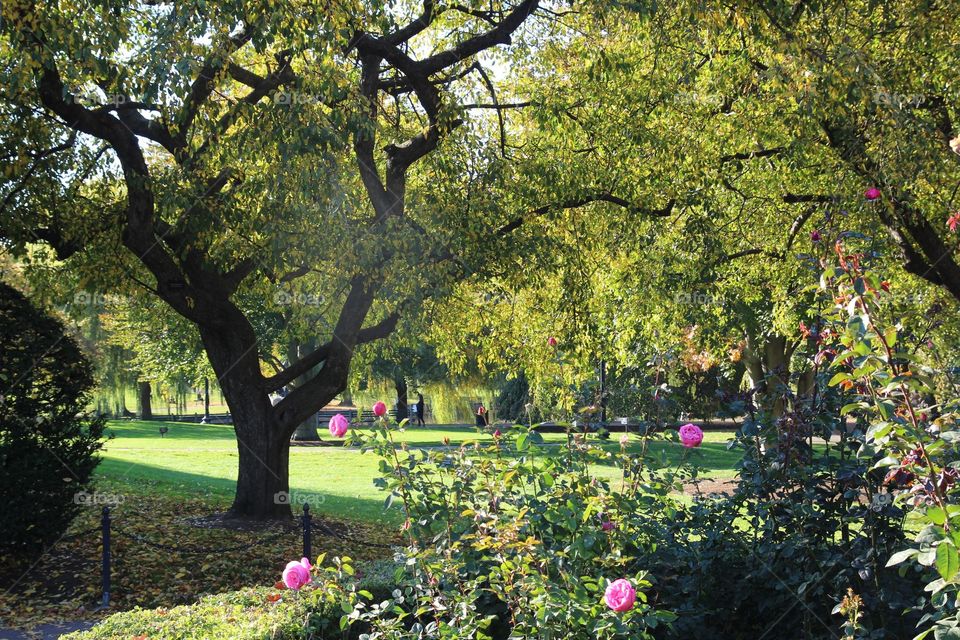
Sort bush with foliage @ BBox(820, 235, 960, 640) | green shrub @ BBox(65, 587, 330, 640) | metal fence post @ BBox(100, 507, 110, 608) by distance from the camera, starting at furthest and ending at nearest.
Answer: metal fence post @ BBox(100, 507, 110, 608), green shrub @ BBox(65, 587, 330, 640), bush with foliage @ BBox(820, 235, 960, 640)

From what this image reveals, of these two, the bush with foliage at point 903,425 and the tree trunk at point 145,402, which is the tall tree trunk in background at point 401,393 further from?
the bush with foliage at point 903,425

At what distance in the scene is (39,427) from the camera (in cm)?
968

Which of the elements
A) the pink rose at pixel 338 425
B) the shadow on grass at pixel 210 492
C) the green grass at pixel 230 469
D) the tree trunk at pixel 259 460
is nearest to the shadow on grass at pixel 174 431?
the green grass at pixel 230 469

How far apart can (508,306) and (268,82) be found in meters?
6.44

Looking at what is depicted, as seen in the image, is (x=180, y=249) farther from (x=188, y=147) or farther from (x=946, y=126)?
(x=946, y=126)

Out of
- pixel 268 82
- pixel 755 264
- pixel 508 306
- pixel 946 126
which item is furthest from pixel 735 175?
pixel 268 82

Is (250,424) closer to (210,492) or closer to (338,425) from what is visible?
(210,492)

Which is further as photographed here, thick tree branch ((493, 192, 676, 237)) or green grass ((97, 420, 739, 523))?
green grass ((97, 420, 739, 523))

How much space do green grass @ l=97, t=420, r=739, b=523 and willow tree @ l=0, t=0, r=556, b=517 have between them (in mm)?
2204

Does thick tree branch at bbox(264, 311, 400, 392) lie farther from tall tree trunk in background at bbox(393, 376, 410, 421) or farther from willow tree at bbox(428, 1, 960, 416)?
tall tree trunk in background at bbox(393, 376, 410, 421)

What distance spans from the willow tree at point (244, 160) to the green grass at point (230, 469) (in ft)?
7.23

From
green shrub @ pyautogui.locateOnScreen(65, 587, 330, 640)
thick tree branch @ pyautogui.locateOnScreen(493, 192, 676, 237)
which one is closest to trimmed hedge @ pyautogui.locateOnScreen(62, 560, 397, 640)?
green shrub @ pyautogui.locateOnScreen(65, 587, 330, 640)

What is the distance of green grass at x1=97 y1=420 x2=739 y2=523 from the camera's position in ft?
54.5

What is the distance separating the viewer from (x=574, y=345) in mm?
13602
